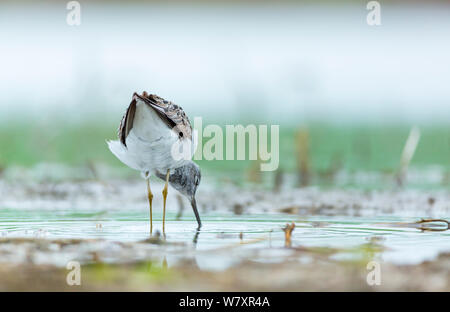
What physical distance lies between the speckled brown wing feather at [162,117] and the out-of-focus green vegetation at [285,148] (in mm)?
3163

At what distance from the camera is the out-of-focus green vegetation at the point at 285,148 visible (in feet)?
32.7

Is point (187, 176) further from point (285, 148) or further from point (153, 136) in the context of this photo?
point (285, 148)

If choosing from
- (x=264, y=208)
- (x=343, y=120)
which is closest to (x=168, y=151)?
(x=264, y=208)

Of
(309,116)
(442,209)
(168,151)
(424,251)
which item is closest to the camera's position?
(424,251)

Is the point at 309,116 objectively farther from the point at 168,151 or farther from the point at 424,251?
the point at 424,251

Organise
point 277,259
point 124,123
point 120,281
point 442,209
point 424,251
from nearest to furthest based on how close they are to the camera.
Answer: point 120,281 → point 277,259 → point 424,251 → point 124,123 → point 442,209

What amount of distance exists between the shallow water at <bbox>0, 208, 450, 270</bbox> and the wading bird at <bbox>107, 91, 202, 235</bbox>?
0.35m

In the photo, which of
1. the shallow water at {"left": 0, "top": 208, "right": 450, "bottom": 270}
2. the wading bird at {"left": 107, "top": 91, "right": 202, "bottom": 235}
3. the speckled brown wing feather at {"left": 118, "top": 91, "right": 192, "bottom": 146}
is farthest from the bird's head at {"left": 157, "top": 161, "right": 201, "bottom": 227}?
the speckled brown wing feather at {"left": 118, "top": 91, "right": 192, "bottom": 146}

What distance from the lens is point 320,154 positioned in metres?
10.8

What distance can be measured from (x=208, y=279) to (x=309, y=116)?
27.2ft

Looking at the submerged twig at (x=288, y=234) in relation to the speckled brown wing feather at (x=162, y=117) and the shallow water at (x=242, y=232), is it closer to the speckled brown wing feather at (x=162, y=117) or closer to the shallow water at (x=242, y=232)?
the shallow water at (x=242, y=232)

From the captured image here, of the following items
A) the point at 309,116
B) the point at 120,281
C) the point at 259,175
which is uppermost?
the point at 309,116

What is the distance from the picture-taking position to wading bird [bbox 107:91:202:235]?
5828 mm

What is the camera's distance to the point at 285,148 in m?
10.6
